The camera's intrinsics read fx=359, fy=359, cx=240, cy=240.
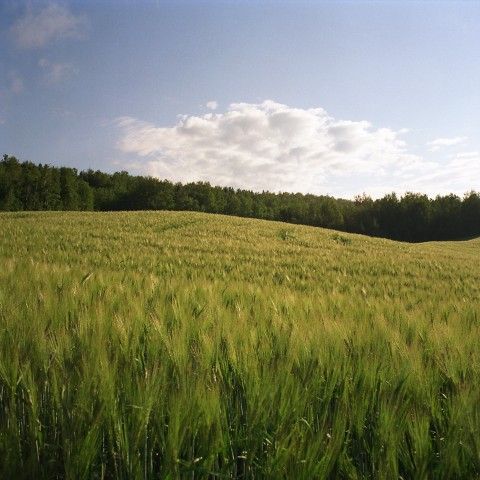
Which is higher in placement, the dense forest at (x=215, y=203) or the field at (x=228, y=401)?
the dense forest at (x=215, y=203)

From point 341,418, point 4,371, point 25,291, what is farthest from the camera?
point 25,291

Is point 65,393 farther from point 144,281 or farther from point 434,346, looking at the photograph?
point 144,281

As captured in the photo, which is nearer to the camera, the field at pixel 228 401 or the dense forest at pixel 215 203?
the field at pixel 228 401

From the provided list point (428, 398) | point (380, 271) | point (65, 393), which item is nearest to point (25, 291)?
point (65, 393)

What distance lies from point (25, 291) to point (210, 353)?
162cm

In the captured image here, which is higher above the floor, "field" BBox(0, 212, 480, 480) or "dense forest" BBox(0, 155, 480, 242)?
"dense forest" BBox(0, 155, 480, 242)

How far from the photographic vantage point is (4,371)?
3.93ft

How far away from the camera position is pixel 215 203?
10100 centimetres

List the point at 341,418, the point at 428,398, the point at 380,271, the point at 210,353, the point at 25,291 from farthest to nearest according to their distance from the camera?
1. the point at 380,271
2. the point at 25,291
3. the point at 210,353
4. the point at 428,398
5. the point at 341,418

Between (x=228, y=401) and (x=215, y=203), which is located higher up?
(x=215, y=203)

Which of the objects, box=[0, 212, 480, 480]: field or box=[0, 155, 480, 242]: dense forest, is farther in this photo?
box=[0, 155, 480, 242]: dense forest

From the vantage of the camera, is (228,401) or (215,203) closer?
(228,401)

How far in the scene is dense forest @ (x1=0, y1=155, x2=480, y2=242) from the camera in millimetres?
72062

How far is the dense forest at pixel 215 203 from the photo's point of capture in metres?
A: 72.1
